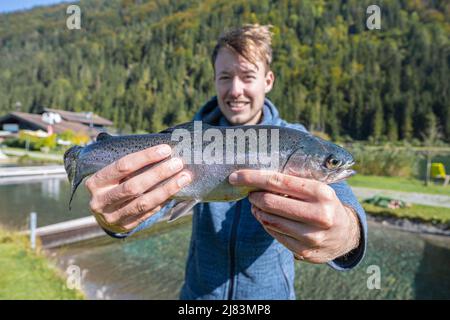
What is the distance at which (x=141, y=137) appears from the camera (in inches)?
118

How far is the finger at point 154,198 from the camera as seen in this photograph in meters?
2.67

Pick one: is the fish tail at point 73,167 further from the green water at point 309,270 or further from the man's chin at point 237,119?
the green water at point 309,270

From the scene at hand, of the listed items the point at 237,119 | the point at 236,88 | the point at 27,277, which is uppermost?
the point at 236,88

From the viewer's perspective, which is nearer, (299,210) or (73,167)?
(299,210)

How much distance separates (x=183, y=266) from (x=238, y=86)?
393 inches

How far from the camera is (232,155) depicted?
2820 mm

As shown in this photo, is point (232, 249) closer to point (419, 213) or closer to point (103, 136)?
point (103, 136)

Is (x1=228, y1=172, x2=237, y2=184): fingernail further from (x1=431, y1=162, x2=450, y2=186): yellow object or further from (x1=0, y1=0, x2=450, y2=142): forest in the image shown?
(x1=0, y1=0, x2=450, y2=142): forest

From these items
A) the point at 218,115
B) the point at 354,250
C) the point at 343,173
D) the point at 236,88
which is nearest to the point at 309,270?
the point at 218,115

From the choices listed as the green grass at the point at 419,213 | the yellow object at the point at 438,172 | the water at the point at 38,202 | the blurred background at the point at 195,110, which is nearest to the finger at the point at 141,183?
the blurred background at the point at 195,110

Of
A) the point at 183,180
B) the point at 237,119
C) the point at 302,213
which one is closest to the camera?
the point at 302,213

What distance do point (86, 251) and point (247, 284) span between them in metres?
11.5

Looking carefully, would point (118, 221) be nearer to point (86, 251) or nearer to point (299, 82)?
A: point (86, 251)

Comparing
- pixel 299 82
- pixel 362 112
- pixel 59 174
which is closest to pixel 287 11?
pixel 299 82
